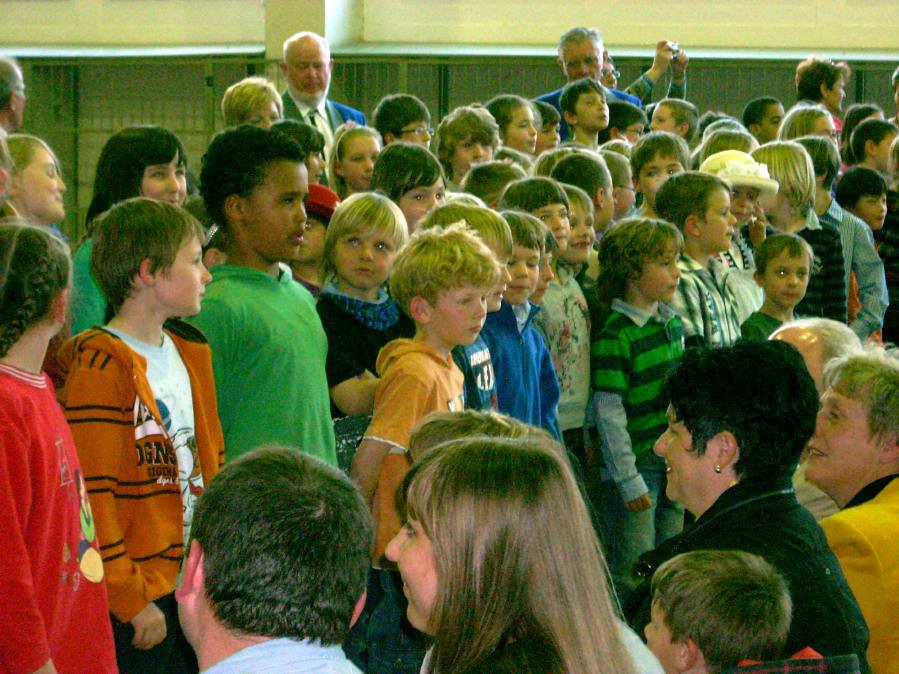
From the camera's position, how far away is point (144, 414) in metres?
2.89

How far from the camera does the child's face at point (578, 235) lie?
5.00 meters

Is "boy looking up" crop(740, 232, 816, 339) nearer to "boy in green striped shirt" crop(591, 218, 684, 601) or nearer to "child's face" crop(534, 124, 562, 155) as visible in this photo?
"boy in green striped shirt" crop(591, 218, 684, 601)

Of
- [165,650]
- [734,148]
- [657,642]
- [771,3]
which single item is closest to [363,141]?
[734,148]

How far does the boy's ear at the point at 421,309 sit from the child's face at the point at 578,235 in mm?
1363

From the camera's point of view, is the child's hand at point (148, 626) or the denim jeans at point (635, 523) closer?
the child's hand at point (148, 626)

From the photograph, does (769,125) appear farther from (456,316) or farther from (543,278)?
(456,316)

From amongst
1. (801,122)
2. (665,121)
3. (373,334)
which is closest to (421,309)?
(373,334)

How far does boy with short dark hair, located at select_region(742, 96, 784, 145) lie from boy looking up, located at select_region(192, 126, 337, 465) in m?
6.28

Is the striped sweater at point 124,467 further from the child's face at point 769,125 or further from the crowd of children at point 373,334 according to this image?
the child's face at point 769,125

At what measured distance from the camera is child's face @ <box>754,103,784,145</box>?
9.23 meters

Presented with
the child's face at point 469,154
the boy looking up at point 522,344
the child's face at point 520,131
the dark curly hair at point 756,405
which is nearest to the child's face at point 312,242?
the boy looking up at point 522,344

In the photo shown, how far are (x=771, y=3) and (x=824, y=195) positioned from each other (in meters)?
6.14

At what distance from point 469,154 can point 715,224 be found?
4.53 feet

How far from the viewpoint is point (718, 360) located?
111 inches
